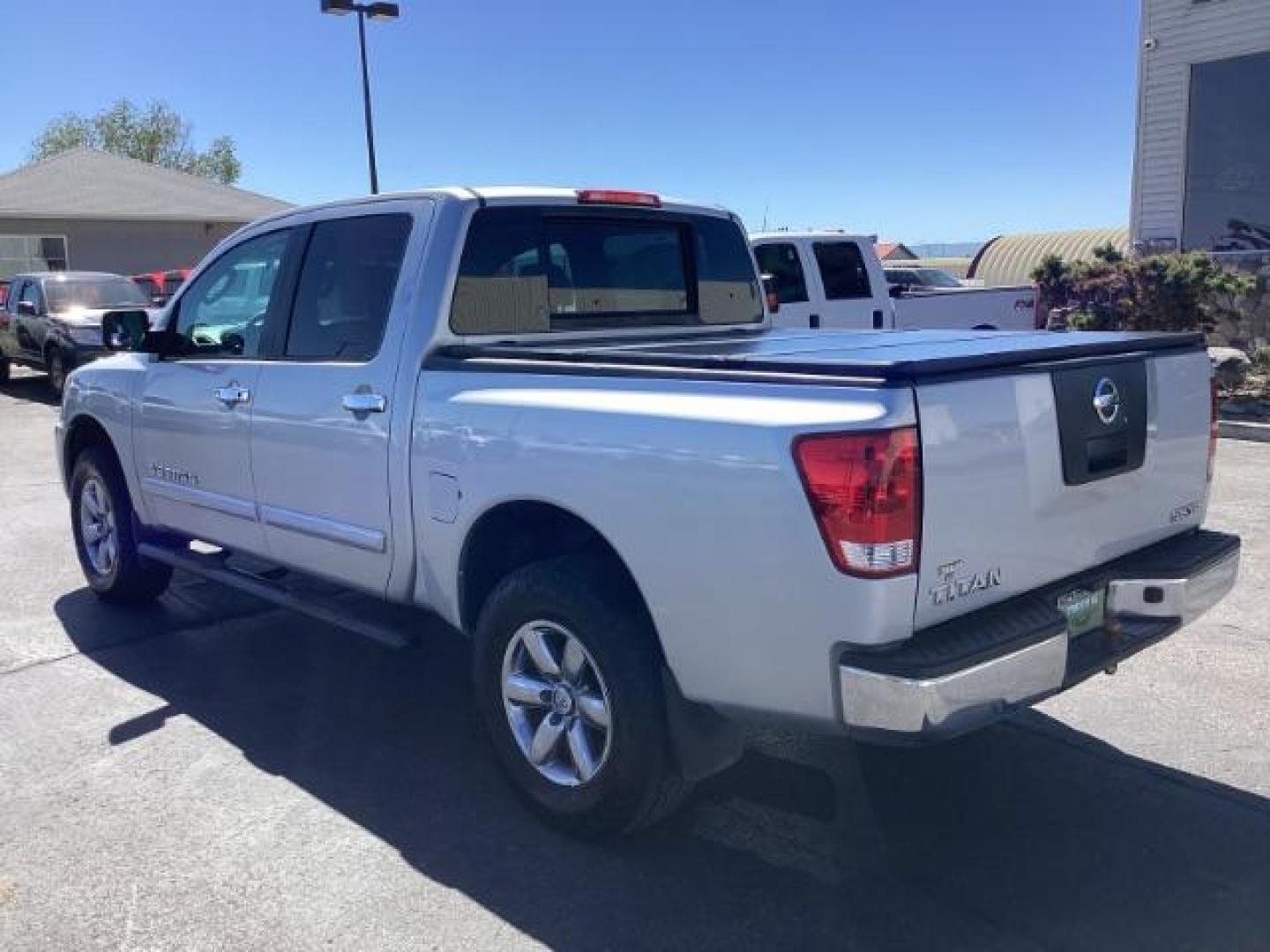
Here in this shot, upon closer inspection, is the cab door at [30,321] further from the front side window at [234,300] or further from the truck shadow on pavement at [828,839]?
the truck shadow on pavement at [828,839]

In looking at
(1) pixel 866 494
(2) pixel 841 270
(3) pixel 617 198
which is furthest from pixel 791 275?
(1) pixel 866 494

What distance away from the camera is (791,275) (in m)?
11.8

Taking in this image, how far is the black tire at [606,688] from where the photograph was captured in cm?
335

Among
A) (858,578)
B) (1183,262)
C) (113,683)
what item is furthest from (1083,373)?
(1183,262)

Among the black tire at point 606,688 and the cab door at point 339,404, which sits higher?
the cab door at point 339,404

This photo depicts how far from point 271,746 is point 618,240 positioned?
8.15 feet

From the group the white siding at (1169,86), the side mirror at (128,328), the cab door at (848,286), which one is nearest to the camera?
the side mirror at (128,328)

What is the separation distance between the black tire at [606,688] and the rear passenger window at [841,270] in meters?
8.90

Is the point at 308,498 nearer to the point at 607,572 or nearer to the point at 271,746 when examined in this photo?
the point at 271,746

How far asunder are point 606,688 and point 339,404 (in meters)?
1.64

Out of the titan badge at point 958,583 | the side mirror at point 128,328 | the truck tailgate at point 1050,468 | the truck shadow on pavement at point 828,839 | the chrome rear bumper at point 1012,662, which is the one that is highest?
the side mirror at point 128,328

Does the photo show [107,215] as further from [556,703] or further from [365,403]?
[556,703]

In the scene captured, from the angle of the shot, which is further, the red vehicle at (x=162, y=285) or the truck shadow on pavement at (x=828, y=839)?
the red vehicle at (x=162, y=285)

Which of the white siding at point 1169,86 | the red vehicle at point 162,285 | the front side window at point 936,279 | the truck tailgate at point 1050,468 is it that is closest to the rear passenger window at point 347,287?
the truck tailgate at point 1050,468
